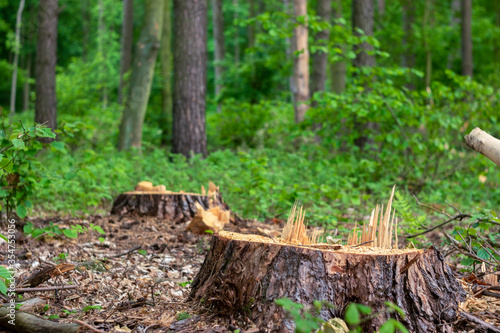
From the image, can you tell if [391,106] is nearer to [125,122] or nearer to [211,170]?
[211,170]

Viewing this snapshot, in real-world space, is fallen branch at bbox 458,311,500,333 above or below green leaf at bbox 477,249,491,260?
below

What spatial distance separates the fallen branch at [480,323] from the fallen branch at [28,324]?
1.98 metres

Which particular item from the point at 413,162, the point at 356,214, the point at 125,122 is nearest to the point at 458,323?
the point at 356,214

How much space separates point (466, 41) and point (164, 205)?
15.0 meters

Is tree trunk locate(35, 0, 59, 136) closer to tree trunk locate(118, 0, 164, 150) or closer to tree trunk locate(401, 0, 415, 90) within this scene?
tree trunk locate(118, 0, 164, 150)

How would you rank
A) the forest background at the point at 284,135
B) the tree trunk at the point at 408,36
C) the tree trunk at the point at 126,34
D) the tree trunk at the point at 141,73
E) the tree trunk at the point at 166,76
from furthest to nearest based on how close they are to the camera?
1. the tree trunk at the point at 408,36
2. the tree trunk at the point at 126,34
3. the tree trunk at the point at 166,76
4. the tree trunk at the point at 141,73
5. the forest background at the point at 284,135

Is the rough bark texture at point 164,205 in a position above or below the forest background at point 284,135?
below

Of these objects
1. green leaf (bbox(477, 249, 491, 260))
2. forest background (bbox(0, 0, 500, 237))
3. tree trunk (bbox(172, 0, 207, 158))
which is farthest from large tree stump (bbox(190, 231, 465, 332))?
tree trunk (bbox(172, 0, 207, 158))

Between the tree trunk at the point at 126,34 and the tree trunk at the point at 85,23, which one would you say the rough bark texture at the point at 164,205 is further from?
the tree trunk at the point at 85,23

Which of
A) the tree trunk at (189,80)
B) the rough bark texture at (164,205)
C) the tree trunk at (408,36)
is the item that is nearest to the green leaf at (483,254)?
the rough bark texture at (164,205)

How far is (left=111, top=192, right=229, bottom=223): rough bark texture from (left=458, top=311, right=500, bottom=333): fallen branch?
3.31 m

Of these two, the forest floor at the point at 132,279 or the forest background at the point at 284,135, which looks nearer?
the forest floor at the point at 132,279

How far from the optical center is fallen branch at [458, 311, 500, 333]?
215 centimetres

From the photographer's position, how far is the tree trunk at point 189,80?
9070 millimetres
